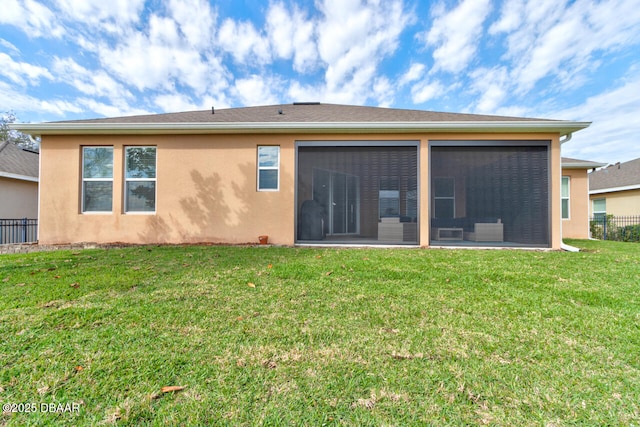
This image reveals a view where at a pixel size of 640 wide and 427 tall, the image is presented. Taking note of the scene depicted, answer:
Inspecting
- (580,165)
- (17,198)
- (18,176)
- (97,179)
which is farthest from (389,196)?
(17,198)

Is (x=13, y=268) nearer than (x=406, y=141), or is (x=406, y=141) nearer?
(x=13, y=268)

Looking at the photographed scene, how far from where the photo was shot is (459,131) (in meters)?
7.01

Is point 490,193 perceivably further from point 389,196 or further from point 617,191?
point 617,191

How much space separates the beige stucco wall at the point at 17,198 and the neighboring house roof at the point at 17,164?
0.39 m

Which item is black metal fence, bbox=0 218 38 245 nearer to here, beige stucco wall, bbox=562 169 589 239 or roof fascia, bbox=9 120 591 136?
roof fascia, bbox=9 120 591 136

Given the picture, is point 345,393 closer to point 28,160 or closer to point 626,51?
point 626,51

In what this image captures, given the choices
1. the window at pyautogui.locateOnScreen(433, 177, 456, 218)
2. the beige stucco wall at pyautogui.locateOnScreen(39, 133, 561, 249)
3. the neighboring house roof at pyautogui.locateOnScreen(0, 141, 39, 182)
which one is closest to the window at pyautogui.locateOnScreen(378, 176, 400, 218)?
the window at pyautogui.locateOnScreen(433, 177, 456, 218)

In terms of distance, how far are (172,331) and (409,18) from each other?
11804mm

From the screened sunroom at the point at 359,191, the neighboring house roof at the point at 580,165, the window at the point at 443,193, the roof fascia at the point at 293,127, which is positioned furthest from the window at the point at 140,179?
the neighboring house roof at the point at 580,165

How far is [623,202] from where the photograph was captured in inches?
548

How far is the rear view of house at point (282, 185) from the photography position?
23.6ft

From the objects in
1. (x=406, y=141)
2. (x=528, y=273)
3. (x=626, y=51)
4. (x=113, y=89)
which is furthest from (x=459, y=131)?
(x=113, y=89)

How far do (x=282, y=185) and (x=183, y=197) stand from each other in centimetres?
271

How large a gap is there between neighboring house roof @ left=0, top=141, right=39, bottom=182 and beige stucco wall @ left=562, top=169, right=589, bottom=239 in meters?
20.3
